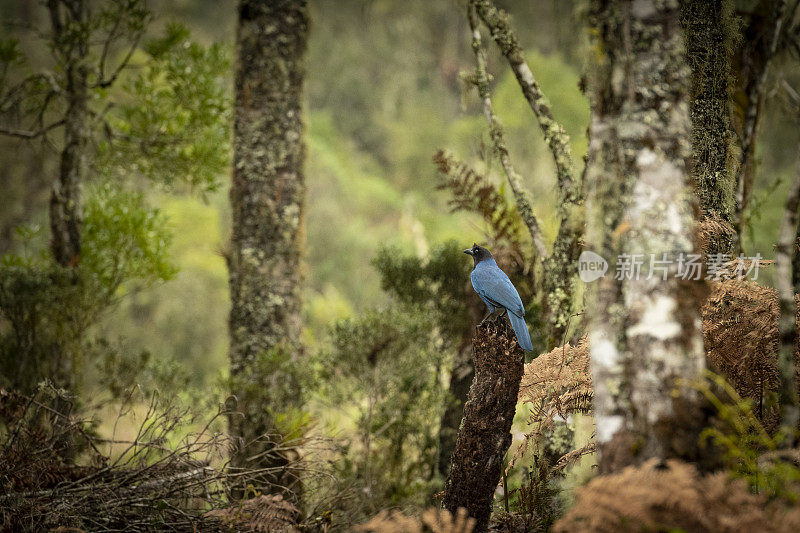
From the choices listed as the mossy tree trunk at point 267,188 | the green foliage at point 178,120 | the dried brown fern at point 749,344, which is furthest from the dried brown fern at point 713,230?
the green foliage at point 178,120

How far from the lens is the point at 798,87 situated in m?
9.36

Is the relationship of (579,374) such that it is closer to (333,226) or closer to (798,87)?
(798,87)

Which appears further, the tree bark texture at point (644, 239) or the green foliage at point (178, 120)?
the green foliage at point (178, 120)

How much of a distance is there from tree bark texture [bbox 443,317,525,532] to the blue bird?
0.22ft

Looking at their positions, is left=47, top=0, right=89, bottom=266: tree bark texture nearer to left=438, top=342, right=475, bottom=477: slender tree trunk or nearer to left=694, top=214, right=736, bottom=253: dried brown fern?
left=438, top=342, right=475, bottom=477: slender tree trunk

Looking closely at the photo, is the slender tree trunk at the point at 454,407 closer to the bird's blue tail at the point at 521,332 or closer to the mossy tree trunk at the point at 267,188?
the mossy tree trunk at the point at 267,188

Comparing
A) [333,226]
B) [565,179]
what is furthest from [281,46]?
[333,226]

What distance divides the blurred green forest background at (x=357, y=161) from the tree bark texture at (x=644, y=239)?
210 inches

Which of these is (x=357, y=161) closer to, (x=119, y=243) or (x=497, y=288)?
(x=119, y=243)

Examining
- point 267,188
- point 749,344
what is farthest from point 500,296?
point 267,188

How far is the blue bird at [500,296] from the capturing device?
9.14 feet

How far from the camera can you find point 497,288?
3000mm

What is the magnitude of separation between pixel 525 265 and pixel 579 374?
177 cm

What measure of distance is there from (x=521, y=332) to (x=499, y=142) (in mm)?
1759
